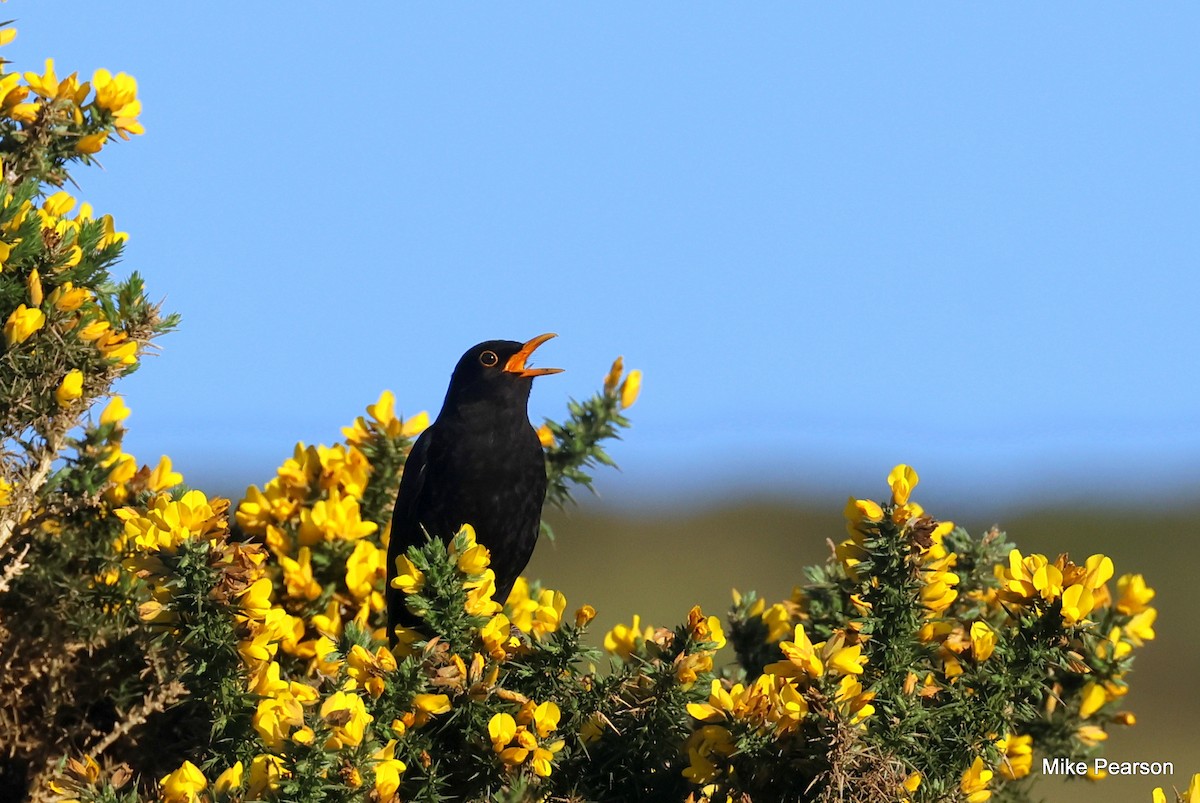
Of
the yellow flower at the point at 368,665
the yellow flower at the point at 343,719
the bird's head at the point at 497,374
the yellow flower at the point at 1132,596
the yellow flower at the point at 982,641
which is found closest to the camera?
the yellow flower at the point at 343,719

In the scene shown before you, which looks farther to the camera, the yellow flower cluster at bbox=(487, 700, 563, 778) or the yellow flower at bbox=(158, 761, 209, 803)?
the yellow flower cluster at bbox=(487, 700, 563, 778)

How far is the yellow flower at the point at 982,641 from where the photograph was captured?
4027 mm

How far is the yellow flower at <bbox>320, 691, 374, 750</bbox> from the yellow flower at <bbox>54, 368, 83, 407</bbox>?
1770mm

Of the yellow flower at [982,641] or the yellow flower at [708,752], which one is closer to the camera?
the yellow flower at [708,752]

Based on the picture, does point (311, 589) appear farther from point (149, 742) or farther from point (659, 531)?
point (659, 531)

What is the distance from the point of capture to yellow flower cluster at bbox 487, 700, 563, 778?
3.62 metres

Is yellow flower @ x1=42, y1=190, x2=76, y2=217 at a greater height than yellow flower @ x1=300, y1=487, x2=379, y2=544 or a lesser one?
greater

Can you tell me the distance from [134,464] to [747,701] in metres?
2.58

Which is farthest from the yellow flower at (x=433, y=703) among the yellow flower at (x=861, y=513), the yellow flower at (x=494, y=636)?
the yellow flower at (x=861, y=513)

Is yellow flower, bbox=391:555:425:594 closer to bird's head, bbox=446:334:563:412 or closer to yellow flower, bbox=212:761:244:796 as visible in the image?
yellow flower, bbox=212:761:244:796

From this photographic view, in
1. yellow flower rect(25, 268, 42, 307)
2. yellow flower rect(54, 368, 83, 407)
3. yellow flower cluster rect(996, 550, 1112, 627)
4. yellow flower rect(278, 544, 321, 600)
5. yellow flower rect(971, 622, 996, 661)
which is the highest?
yellow flower rect(25, 268, 42, 307)

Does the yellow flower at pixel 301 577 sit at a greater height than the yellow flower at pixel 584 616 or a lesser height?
greater

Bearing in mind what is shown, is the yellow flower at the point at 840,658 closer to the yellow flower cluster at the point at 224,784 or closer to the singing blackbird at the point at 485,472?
the yellow flower cluster at the point at 224,784

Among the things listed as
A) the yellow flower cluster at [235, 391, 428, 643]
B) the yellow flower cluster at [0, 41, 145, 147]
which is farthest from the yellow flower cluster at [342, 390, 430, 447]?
the yellow flower cluster at [0, 41, 145, 147]
